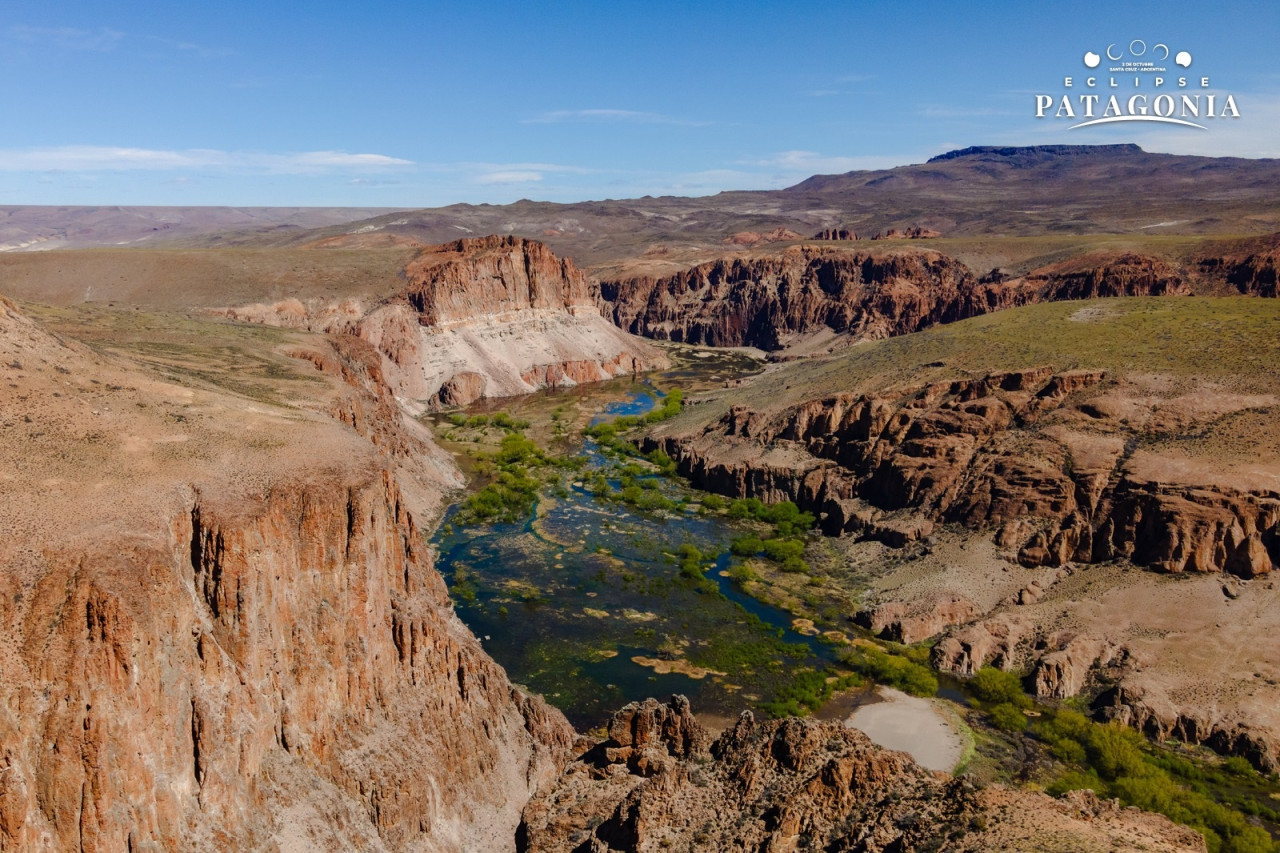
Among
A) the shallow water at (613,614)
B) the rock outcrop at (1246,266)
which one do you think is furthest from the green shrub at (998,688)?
the rock outcrop at (1246,266)

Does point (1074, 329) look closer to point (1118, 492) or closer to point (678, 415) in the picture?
point (1118, 492)

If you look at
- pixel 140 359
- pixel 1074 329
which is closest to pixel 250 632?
pixel 140 359

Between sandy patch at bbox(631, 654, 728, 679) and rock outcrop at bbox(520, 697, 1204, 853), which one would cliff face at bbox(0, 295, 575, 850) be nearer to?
rock outcrop at bbox(520, 697, 1204, 853)

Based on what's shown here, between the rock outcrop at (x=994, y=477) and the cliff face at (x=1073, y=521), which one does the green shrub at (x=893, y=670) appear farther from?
the rock outcrop at (x=994, y=477)

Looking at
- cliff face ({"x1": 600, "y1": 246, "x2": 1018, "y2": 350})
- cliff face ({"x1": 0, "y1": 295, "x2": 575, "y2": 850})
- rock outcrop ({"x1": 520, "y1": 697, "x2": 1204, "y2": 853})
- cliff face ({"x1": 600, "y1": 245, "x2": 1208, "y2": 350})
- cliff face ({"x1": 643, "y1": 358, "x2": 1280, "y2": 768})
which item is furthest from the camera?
cliff face ({"x1": 600, "y1": 246, "x2": 1018, "y2": 350})

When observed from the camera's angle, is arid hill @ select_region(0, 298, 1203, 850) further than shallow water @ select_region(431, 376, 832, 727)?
No

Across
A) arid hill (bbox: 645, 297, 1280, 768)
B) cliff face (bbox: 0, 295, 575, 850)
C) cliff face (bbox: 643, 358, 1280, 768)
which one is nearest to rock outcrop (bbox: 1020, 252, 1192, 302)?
arid hill (bbox: 645, 297, 1280, 768)
